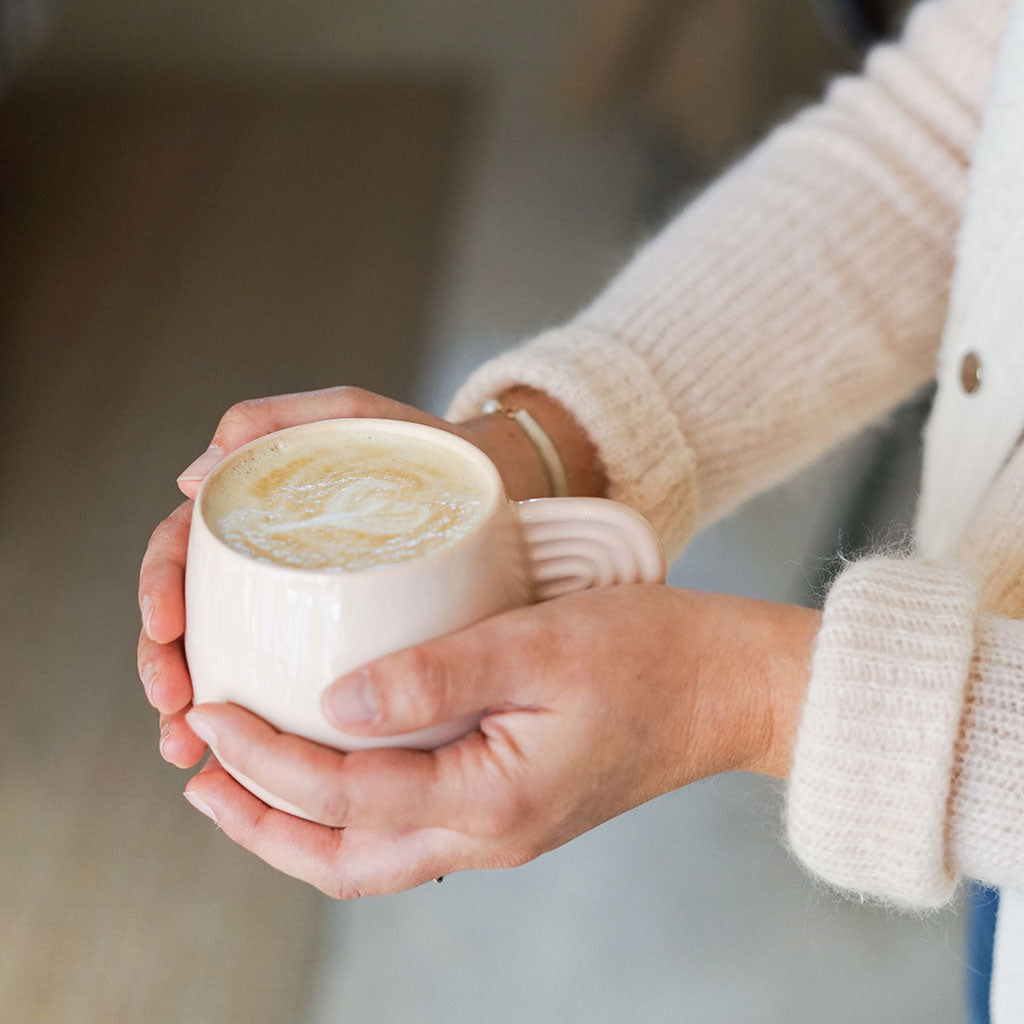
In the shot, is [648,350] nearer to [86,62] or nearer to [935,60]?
[935,60]

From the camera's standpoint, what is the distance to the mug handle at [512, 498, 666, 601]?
0.55 meters

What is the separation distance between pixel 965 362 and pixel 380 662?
18.3 inches

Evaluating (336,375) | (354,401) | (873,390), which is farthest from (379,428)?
(336,375)

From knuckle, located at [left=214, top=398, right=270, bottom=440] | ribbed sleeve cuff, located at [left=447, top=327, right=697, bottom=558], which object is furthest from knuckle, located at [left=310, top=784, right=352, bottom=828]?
ribbed sleeve cuff, located at [left=447, top=327, right=697, bottom=558]

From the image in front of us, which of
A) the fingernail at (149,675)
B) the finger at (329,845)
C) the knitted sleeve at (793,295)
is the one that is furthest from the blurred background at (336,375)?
the fingernail at (149,675)

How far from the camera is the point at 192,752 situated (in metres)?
0.60

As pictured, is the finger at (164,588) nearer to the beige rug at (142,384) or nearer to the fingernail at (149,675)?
the fingernail at (149,675)

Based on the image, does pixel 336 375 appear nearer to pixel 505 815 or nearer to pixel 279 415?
pixel 279 415

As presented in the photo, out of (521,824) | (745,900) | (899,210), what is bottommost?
(745,900)

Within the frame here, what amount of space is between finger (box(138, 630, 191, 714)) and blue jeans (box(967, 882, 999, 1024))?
49cm

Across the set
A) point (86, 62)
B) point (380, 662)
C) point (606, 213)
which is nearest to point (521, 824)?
point (380, 662)

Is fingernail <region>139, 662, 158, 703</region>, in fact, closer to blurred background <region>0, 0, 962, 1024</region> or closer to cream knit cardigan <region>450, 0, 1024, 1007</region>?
cream knit cardigan <region>450, 0, 1024, 1007</region>

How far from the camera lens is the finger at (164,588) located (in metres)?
0.57

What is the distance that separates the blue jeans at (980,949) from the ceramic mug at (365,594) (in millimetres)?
337
